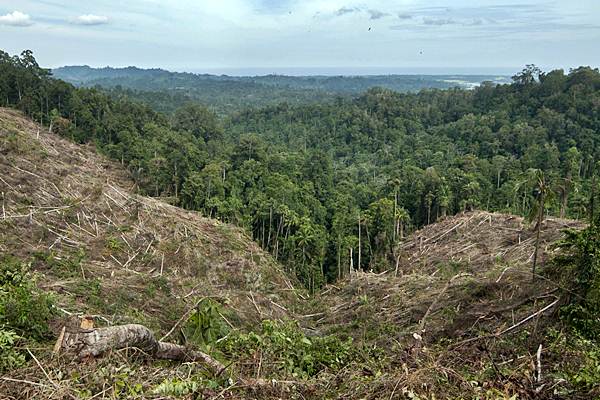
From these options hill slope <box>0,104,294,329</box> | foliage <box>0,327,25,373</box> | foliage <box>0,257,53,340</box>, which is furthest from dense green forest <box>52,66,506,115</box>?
foliage <box>0,327,25,373</box>

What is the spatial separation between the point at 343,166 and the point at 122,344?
37610 mm

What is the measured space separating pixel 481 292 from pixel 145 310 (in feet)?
19.9

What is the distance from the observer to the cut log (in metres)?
3.32

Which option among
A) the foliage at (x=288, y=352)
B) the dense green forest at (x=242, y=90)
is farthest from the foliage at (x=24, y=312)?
the dense green forest at (x=242, y=90)

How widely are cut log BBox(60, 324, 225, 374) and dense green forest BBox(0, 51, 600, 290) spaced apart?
18.5 feet

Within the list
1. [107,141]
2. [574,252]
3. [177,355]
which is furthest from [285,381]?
[107,141]

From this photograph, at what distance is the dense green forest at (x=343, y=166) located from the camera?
21062 mm

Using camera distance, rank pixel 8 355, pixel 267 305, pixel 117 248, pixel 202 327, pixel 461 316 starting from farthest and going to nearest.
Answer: pixel 117 248 → pixel 267 305 → pixel 461 316 → pixel 202 327 → pixel 8 355

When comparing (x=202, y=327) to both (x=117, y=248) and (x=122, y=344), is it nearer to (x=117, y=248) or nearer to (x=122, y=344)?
(x=122, y=344)

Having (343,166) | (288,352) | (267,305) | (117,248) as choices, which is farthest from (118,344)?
(343,166)

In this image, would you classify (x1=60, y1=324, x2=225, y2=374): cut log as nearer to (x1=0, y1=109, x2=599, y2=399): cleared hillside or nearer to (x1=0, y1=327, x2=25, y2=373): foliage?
(x1=0, y1=109, x2=599, y2=399): cleared hillside

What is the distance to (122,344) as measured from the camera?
142 inches

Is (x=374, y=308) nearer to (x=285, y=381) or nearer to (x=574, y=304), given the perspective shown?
(x=574, y=304)

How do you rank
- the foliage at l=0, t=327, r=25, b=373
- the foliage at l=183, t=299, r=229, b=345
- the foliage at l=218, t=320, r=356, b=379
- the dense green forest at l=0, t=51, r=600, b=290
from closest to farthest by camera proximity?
the foliage at l=0, t=327, r=25, b=373 < the foliage at l=218, t=320, r=356, b=379 < the foliage at l=183, t=299, r=229, b=345 < the dense green forest at l=0, t=51, r=600, b=290
